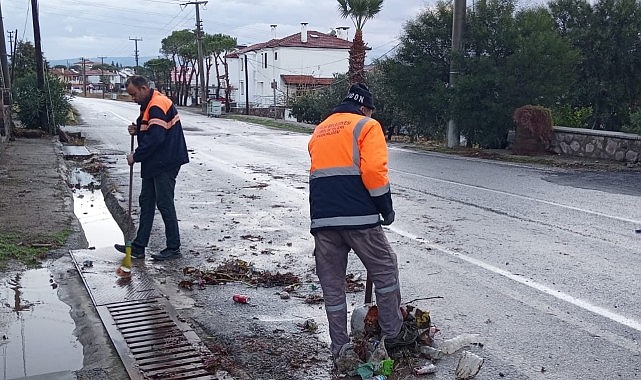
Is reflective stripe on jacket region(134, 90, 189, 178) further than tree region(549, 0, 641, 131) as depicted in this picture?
No

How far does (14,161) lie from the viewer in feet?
52.8

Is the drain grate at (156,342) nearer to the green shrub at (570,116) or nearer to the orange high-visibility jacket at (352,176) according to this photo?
the orange high-visibility jacket at (352,176)

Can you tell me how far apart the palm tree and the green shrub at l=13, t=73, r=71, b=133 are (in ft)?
36.2

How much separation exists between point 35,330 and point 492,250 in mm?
4854

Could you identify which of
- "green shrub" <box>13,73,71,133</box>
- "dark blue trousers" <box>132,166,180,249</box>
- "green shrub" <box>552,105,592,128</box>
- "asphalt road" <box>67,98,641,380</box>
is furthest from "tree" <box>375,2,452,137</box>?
"dark blue trousers" <box>132,166,180,249</box>

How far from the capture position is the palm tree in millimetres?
25531

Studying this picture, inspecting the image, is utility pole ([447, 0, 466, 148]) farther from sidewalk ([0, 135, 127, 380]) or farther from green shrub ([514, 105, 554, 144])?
sidewalk ([0, 135, 127, 380])

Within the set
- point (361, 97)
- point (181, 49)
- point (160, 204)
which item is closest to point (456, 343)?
point (361, 97)

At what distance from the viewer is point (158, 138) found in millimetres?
7051

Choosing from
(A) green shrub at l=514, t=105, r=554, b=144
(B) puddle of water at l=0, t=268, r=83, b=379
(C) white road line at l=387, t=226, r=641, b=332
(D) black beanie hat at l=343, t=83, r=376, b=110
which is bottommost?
(B) puddle of water at l=0, t=268, r=83, b=379

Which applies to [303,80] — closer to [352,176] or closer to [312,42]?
[312,42]

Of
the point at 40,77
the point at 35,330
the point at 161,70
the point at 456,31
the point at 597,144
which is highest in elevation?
the point at 161,70

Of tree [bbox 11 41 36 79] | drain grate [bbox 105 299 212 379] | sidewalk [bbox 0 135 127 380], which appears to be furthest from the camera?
tree [bbox 11 41 36 79]

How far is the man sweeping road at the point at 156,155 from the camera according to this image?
23.2ft
